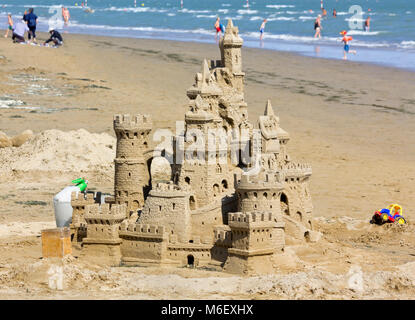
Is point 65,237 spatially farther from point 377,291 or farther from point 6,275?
point 377,291

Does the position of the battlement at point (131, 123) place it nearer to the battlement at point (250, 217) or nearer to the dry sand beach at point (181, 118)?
the dry sand beach at point (181, 118)

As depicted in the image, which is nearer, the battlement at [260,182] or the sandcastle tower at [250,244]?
the sandcastle tower at [250,244]

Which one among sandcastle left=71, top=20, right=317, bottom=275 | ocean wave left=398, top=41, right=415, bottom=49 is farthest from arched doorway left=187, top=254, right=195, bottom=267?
ocean wave left=398, top=41, right=415, bottom=49

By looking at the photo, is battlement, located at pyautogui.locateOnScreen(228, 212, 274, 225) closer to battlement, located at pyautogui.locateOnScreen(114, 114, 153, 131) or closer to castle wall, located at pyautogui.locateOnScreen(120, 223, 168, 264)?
castle wall, located at pyautogui.locateOnScreen(120, 223, 168, 264)

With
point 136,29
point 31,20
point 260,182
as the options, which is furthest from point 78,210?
point 136,29

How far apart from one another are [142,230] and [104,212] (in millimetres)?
1272

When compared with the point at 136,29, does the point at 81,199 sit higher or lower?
lower

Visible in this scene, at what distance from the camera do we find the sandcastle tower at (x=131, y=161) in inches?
1073

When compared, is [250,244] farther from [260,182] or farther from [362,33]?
[362,33]

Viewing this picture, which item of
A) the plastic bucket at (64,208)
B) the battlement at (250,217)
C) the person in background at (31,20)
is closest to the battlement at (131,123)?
the plastic bucket at (64,208)

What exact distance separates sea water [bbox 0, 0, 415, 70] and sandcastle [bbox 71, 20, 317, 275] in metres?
44.4

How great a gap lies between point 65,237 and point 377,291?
8791 mm

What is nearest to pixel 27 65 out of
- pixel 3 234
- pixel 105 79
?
pixel 105 79

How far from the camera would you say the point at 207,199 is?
1024 inches
